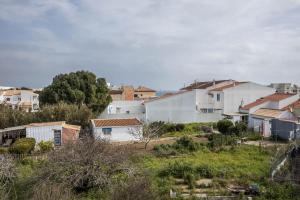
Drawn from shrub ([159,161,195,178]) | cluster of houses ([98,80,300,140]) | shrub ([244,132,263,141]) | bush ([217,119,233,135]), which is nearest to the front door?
cluster of houses ([98,80,300,140])

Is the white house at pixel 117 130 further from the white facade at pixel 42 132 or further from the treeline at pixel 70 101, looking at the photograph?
the treeline at pixel 70 101

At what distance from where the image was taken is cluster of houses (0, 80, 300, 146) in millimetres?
30656

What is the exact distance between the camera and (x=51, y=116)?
38.9 m

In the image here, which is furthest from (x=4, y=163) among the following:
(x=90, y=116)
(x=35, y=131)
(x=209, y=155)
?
(x=90, y=116)

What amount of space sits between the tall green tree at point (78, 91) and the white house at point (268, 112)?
1872 cm

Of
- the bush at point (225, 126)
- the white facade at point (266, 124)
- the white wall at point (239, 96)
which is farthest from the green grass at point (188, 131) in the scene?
the white wall at point (239, 96)

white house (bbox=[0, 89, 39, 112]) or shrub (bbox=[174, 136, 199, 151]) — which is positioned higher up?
white house (bbox=[0, 89, 39, 112])

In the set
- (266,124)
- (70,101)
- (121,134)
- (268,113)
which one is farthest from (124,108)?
(266,124)

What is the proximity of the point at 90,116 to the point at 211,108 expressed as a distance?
16.8 m

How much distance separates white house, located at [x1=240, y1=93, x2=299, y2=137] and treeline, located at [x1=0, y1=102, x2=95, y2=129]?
688 inches

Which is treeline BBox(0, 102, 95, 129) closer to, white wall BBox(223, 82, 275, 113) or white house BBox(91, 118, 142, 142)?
white house BBox(91, 118, 142, 142)

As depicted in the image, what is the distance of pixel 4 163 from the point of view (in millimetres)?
19484

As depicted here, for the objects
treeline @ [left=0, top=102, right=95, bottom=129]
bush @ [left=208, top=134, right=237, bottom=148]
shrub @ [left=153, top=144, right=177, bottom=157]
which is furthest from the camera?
treeline @ [left=0, top=102, right=95, bottom=129]

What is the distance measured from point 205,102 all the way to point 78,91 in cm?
1679
